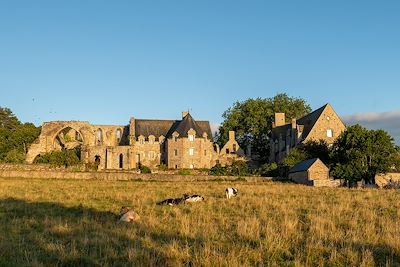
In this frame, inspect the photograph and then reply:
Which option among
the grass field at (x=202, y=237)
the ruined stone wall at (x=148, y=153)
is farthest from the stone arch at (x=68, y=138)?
the grass field at (x=202, y=237)

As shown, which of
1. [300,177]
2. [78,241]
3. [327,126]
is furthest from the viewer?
[327,126]

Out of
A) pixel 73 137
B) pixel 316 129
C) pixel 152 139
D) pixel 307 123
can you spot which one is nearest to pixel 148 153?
pixel 152 139

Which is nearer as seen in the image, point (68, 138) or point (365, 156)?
point (365, 156)

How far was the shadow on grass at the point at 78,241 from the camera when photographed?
9.15 m

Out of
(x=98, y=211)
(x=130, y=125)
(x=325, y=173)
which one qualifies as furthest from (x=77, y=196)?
(x=130, y=125)

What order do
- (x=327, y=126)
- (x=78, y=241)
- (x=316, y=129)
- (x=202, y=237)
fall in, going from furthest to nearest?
(x=327, y=126), (x=316, y=129), (x=202, y=237), (x=78, y=241)

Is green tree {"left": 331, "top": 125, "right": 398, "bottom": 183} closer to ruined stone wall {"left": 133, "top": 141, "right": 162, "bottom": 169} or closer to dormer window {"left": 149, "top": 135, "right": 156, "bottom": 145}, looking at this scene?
ruined stone wall {"left": 133, "top": 141, "right": 162, "bottom": 169}

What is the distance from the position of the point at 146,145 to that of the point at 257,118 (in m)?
22.9

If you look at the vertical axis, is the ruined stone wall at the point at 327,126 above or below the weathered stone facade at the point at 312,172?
above

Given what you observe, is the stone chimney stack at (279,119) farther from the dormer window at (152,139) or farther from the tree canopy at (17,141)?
the tree canopy at (17,141)

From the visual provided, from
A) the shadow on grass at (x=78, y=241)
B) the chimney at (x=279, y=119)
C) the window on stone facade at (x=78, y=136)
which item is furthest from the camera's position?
the window on stone facade at (x=78, y=136)

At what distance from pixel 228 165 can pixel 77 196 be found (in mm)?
53960

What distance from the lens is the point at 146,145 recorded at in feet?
260

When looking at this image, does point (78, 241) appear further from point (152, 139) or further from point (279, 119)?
point (279, 119)
